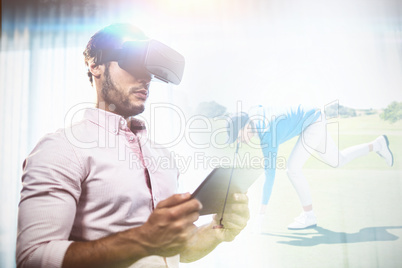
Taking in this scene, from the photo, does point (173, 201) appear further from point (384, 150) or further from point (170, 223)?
point (384, 150)

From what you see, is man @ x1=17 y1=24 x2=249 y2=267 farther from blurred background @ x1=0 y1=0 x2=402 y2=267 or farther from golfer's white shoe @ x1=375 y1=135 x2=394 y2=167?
golfer's white shoe @ x1=375 y1=135 x2=394 y2=167

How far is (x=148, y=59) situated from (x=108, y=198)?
66 centimetres

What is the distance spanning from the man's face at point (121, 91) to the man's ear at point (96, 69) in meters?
0.02

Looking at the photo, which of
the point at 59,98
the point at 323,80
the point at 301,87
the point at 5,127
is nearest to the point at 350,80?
the point at 323,80

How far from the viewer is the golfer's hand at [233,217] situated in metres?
1.05

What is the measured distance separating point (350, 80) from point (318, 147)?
15.4 inches

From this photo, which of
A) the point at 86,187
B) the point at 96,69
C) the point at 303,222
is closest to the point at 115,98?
the point at 96,69

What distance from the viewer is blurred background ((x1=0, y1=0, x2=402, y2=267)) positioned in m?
1.54

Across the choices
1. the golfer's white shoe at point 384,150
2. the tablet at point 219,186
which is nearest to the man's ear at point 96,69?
the tablet at point 219,186

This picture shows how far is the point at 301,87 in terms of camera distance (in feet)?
5.06

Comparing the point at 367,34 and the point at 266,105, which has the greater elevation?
the point at 367,34

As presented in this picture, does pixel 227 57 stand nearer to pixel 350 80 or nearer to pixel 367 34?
pixel 350 80

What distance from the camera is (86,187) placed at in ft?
2.90

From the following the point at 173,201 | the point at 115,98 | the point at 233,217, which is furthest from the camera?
the point at 115,98
